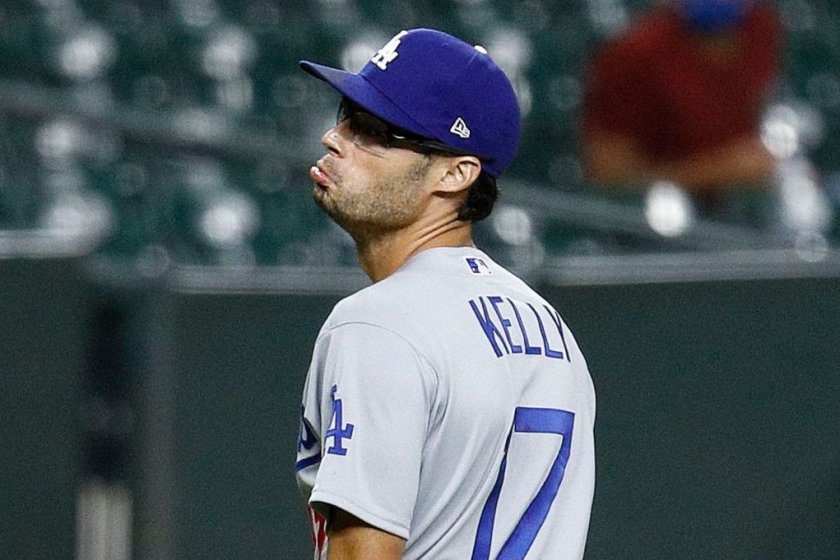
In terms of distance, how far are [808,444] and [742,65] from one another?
219 cm

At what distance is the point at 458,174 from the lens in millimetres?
2293

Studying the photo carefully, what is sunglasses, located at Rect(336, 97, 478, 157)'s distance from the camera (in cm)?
225

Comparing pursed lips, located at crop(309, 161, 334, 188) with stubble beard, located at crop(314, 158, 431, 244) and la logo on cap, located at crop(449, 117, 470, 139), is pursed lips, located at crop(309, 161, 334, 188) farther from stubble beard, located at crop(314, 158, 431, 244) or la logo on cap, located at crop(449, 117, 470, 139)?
la logo on cap, located at crop(449, 117, 470, 139)

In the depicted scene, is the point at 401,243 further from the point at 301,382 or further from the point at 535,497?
the point at 301,382

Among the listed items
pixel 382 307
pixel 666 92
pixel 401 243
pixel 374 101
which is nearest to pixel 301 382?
pixel 666 92

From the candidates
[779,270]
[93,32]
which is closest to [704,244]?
[779,270]

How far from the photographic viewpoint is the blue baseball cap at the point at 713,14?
6.05m

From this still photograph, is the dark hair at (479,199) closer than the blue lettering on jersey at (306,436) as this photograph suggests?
No

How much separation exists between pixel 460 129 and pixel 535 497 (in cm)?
52

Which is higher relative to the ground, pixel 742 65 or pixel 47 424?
pixel 742 65

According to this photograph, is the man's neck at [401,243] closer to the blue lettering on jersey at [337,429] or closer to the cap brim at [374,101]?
the cap brim at [374,101]

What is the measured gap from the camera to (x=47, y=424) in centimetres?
454

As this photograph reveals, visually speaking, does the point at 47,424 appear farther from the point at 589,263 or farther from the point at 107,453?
the point at 589,263

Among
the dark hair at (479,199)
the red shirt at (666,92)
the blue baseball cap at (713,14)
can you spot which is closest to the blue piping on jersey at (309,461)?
the dark hair at (479,199)
